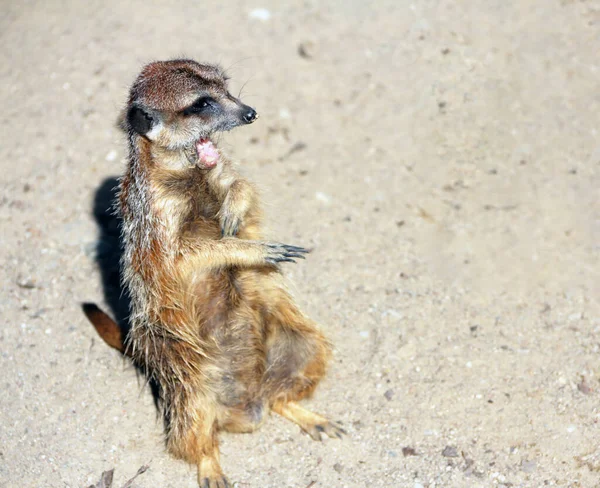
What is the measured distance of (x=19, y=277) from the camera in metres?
4.12

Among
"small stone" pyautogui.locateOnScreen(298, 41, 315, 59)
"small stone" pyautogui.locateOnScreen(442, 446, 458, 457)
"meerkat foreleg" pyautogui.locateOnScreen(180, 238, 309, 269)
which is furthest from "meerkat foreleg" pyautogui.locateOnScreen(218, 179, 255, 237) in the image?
"small stone" pyautogui.locateOnScreen(298, 41, 315, 59)

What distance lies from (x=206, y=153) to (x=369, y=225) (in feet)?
4.59

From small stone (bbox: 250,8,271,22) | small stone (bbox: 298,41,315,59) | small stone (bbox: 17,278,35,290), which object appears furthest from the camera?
small stone (bbox: 250,8,271,22)

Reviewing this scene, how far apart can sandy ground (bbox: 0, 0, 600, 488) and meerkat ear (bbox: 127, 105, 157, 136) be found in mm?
827

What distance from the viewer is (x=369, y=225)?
4316 millimetres

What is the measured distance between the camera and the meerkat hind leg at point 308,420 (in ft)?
11.1

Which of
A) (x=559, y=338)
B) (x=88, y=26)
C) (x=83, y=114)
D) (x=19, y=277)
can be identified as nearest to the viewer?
(x=559, y=338)

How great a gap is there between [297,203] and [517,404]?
167 cm

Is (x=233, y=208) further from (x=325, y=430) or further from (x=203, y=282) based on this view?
(x=325, y=430)

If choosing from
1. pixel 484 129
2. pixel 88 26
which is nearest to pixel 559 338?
pixel 484 129

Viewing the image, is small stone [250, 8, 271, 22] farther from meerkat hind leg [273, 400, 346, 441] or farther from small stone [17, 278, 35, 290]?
meerkat hind leg [273, 400, 346, 441]

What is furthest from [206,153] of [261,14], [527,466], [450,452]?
[261,14]

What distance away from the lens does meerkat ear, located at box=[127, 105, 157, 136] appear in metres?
3.02

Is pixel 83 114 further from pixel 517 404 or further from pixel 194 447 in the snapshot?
pixel 517 404
